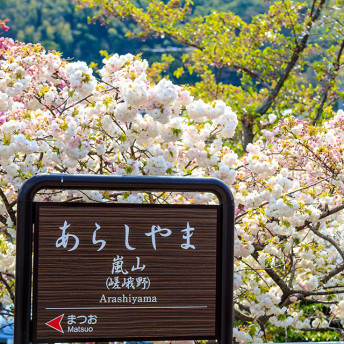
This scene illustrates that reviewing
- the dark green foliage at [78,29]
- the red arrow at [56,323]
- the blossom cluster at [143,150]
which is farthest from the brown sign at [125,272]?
the dark green foliage at [78,29]

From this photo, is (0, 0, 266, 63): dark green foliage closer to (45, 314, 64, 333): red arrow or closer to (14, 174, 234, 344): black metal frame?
(14, 174, 234, 344): black metal frame

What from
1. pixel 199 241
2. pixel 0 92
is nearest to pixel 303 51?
pixel 0 92

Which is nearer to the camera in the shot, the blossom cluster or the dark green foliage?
the blossom cluster

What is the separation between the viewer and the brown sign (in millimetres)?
2041

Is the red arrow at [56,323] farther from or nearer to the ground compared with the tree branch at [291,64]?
nearer to the ground

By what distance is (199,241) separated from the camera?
7.08ft

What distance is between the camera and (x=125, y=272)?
2090mm

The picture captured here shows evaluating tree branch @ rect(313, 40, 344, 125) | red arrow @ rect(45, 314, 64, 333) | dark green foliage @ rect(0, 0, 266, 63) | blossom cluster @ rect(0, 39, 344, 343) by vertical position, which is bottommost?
red arrow @ rect(45, 314, 64, 333)

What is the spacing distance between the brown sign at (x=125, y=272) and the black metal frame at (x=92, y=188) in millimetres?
28

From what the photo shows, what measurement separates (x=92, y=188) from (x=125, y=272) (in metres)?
0.33

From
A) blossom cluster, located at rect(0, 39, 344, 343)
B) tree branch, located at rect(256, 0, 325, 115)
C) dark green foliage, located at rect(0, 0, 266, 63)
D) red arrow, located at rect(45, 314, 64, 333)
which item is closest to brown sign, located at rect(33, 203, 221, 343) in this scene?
red arrow, located at rect(45, 314, 64, 333)

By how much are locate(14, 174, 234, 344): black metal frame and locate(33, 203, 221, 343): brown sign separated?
0.09 feet

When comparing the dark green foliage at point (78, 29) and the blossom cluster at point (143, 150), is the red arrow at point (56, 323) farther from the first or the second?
the dark green foliage at point (78, 29)

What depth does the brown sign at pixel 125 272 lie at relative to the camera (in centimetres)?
204
